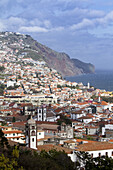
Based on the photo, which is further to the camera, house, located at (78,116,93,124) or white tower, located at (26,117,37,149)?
house, located at (78,116,93,124)

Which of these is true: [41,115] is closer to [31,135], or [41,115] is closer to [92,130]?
[92,130]

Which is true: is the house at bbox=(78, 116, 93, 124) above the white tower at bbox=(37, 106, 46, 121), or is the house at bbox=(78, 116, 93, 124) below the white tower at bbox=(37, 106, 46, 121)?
below

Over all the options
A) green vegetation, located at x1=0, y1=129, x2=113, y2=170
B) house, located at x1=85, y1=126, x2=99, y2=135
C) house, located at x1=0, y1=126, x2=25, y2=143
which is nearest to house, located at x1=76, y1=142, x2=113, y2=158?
green vegetation, located at x1=0, y1=129, x2=113, y2=170

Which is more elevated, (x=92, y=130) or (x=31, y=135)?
(x=31, y=135)

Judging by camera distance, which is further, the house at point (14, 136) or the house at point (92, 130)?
the house at point (92, 130)

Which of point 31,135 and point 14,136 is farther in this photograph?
point 14,136

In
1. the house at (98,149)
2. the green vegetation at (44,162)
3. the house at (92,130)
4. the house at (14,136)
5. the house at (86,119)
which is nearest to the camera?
the green vegetation at (44,162)

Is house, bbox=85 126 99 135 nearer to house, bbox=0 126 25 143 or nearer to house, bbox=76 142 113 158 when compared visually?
house, bbox=0 126 25 143

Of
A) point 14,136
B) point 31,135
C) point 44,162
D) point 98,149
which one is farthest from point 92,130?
point 44,162

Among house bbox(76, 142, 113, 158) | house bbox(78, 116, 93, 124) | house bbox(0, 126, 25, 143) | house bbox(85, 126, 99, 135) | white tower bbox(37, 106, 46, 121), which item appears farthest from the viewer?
house bbox(78, 116, 93, 124)

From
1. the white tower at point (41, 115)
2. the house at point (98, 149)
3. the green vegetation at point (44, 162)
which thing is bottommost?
the white tower at point (41, 115)

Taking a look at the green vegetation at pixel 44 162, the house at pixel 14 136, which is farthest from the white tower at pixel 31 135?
the house at pixel 14 136

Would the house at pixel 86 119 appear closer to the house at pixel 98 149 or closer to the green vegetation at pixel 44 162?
the house at pixel 98 149
